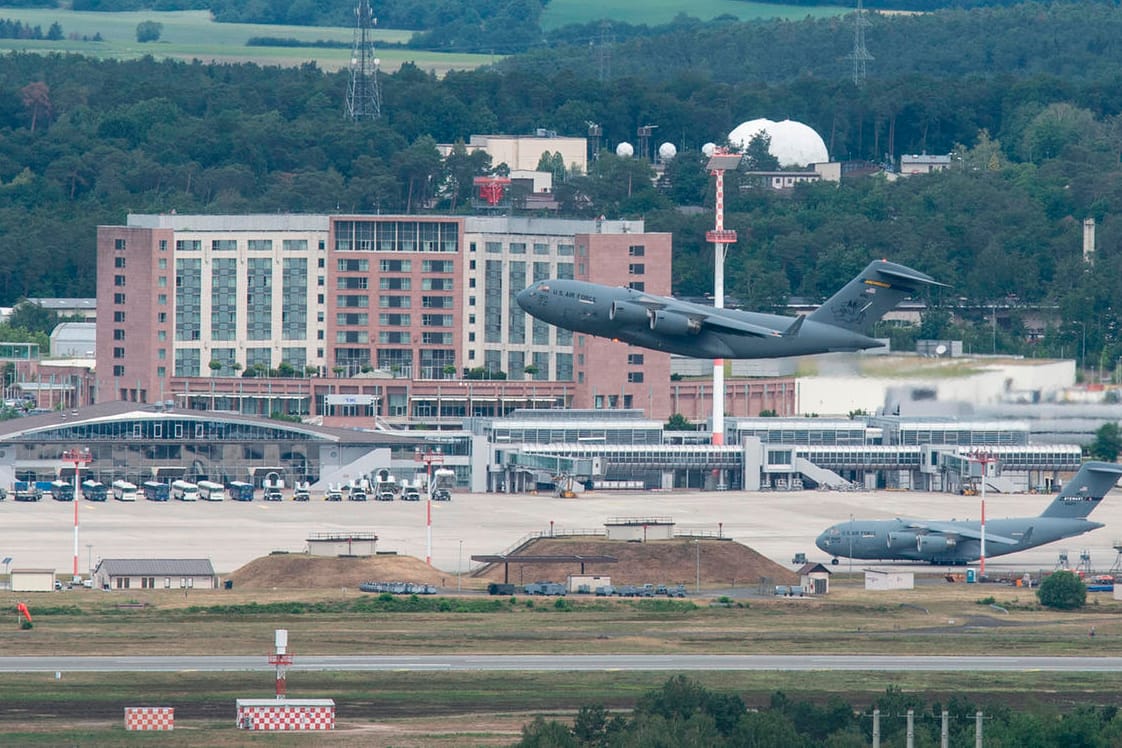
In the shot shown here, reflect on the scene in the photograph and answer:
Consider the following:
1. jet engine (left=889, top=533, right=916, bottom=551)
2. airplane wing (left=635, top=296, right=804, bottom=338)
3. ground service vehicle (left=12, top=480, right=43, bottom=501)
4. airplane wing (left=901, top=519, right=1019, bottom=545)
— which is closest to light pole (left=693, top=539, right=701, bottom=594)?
jet engine (left=889, top=533, right=916, bottom=551)

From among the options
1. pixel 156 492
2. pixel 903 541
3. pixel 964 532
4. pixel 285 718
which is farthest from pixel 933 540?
pixel 285 718

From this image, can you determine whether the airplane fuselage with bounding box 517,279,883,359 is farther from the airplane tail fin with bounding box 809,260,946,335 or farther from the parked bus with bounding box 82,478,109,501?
the parked bus with bounding box 82,478,109,501

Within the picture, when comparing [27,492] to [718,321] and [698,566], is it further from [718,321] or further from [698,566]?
[718,321]

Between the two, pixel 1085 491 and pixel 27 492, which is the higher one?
pixel 1085 491

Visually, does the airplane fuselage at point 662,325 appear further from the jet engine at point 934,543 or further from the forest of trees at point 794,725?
the jet engine at point 934,543

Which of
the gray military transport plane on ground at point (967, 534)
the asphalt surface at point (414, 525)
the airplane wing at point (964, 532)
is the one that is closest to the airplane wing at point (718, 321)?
the asphalt surface at point (414, 525)
